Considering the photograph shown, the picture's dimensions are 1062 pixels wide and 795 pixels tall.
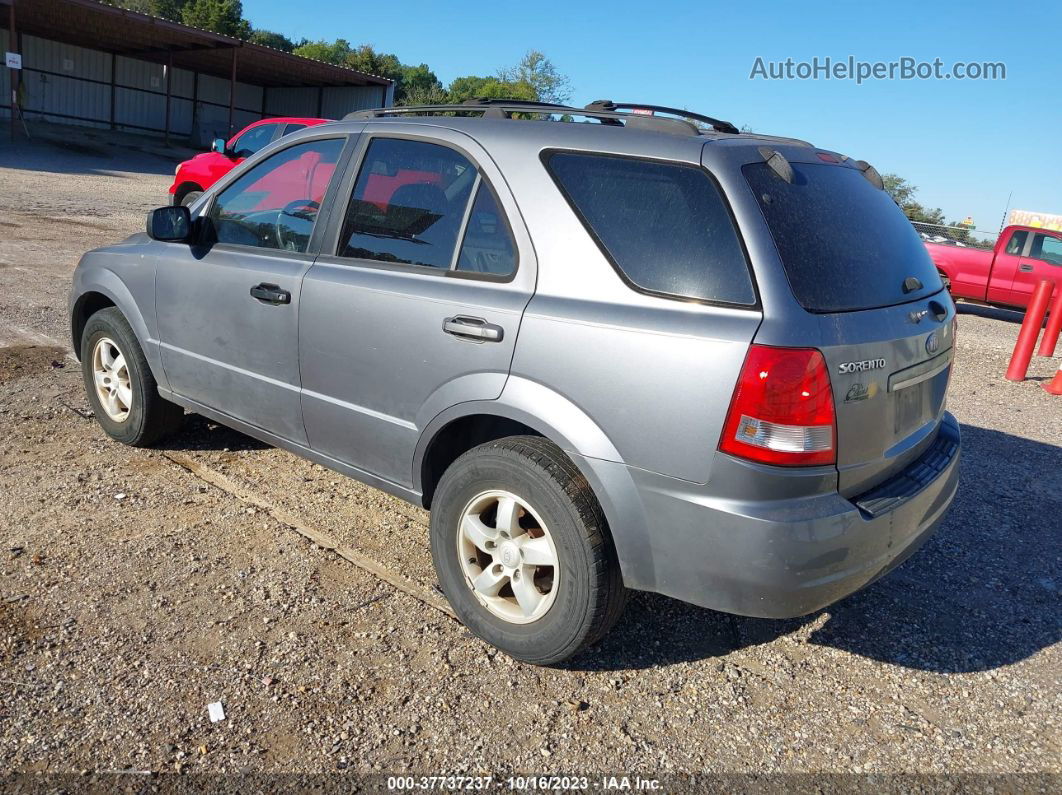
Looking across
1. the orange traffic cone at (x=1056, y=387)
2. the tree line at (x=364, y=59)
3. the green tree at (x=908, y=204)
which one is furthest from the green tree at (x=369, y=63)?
the orange traffic cone at (x=1056, y=387)

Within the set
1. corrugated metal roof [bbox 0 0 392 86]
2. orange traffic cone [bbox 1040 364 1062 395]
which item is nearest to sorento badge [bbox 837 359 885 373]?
orange traffic cone [bbox 1040 364 1062 395]

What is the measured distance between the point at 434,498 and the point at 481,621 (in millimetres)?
490

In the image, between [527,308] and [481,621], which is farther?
[481,621]

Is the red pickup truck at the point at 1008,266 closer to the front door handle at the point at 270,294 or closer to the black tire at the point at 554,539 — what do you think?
the front door handle at the point at 270,294

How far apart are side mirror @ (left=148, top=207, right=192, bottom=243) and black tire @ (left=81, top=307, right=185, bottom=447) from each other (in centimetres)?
72

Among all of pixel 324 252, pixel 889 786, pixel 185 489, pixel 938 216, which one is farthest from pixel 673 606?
pixel 938 216

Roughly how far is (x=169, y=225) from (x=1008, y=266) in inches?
578

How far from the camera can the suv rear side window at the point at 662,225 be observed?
2.59m

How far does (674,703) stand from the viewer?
289cm

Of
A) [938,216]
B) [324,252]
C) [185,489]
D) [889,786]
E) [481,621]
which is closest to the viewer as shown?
[889,786]

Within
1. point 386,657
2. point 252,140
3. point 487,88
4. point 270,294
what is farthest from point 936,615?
point 487,88

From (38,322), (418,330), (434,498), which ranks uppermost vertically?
(418,330)

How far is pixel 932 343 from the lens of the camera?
→ 9.96 ft

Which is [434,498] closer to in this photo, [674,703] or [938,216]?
[674,703]
